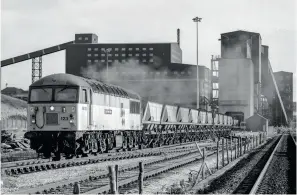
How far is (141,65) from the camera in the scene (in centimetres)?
11706

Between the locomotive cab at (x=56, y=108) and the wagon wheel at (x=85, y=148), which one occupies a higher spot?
the locomotive cab at (x=56, y=108)

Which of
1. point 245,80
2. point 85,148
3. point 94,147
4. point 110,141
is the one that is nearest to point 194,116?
point 110,141

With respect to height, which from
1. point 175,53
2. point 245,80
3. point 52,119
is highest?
point 175,53

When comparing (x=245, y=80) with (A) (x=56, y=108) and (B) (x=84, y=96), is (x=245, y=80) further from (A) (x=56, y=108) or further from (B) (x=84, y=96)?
(A) (x=56, y=108)

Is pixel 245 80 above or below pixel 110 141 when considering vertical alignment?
above

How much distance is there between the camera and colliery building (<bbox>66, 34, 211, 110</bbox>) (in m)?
109

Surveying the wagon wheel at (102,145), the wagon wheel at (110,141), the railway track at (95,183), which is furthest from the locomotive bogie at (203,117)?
the railway track at (95,183)

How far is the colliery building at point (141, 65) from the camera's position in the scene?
357 feet

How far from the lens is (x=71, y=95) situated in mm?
21047

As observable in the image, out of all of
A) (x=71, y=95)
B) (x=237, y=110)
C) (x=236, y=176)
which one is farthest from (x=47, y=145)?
(x=237, y=110)

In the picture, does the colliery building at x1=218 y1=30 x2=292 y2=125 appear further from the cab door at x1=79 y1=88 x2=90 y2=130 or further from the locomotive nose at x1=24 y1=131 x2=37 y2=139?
the locomotive nose at x1=24 y1=131 x2=37 y2=139

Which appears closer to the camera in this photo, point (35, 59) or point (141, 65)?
point (35, 59)

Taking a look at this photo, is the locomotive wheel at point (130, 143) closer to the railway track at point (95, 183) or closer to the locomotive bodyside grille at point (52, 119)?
the railway track at point (95, 183)

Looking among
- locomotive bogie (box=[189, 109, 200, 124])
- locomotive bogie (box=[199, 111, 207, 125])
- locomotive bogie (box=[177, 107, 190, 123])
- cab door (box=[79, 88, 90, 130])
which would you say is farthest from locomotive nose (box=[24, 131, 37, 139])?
locomotive bogie (box=[199, 111, 207, 125])
